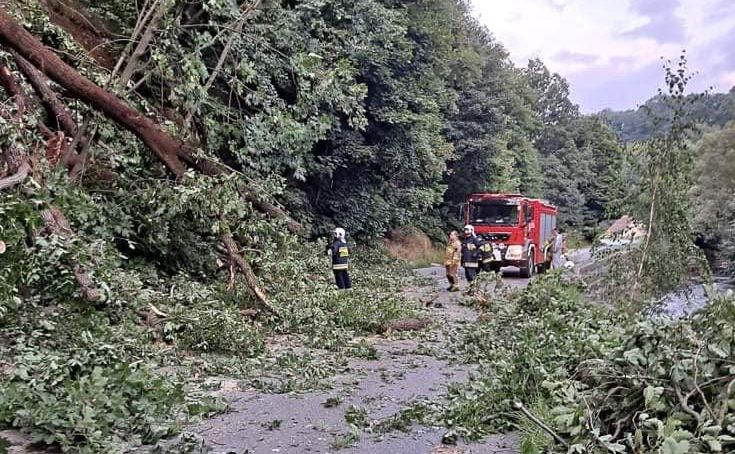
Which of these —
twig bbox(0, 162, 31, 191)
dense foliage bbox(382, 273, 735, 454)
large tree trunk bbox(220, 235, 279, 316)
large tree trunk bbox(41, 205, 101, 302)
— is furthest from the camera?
large tree trunk bbox(220, 235, 279, 316)

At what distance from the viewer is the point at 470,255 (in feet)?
50.0

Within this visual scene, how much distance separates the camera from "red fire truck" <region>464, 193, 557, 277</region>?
18.9 meters

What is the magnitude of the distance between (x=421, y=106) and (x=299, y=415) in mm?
17193

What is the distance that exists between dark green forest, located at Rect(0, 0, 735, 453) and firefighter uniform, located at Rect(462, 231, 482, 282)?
1593 millimetres

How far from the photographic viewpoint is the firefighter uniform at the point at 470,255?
1523cm

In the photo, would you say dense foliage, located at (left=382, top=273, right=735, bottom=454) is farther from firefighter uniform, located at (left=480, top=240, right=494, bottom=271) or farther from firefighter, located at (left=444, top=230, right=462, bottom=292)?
firefighter uniform, located at (left=480, top=240, right=494, bottom=271)

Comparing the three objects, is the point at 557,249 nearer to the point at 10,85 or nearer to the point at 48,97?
the point at 48,97

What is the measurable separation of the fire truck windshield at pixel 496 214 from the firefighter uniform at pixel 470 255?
382cm

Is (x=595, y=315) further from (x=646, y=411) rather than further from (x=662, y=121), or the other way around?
(x=646, y=411)

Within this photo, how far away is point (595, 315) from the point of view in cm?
759

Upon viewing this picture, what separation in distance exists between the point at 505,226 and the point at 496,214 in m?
0.43

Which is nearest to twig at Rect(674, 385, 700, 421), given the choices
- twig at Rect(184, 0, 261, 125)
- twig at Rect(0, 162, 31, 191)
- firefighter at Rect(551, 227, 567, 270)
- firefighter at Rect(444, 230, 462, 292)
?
twig at Rect(0, 162, 31, 191)

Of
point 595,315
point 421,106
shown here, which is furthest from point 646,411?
point 421,106

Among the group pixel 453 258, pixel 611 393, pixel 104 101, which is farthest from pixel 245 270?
pixel 453 258
